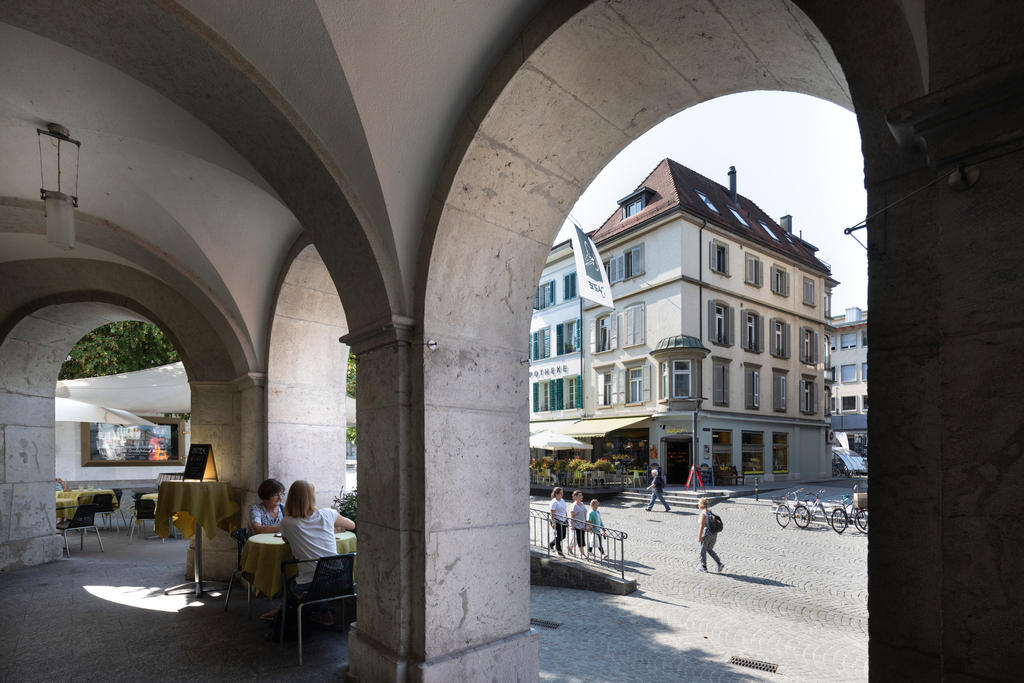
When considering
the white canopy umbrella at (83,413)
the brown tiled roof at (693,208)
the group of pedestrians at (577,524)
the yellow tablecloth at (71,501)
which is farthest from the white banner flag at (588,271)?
the brown tiled roof at (693,208)

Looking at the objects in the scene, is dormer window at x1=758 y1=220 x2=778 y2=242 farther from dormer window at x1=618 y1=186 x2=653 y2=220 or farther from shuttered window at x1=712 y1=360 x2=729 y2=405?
shuttered window at x1=712 y1=360 x2=729 y2=405

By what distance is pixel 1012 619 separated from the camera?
1.60 metres

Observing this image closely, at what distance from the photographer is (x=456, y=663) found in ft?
12.1

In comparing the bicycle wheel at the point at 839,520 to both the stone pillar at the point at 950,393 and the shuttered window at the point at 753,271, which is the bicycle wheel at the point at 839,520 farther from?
the shuttered window at the point at 753,271

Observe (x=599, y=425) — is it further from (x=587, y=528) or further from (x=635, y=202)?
(x=587, y=528)

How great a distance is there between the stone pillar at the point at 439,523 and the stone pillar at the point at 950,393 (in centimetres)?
243

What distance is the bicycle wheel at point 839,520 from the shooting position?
40.1ft

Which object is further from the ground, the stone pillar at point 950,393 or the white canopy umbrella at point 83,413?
the stone pillar at point 950,393

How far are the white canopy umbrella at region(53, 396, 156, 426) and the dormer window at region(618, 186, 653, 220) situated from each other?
19.7 metres

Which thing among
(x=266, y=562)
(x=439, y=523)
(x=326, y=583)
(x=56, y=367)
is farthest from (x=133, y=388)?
(x=439, y=523)

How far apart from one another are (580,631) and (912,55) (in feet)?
17.3

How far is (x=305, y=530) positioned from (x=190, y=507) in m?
2.38

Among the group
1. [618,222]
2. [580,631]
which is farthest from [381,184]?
[618,222]

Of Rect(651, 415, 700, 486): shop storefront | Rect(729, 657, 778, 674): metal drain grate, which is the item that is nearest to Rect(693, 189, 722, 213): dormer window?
Rect(651, 415, 700, 486): shop storefront
